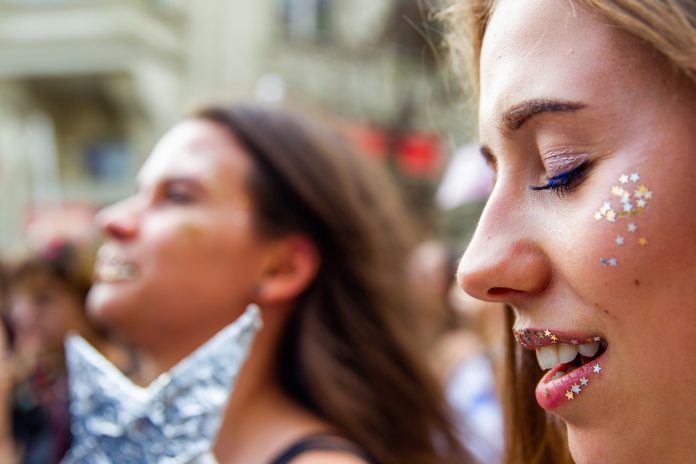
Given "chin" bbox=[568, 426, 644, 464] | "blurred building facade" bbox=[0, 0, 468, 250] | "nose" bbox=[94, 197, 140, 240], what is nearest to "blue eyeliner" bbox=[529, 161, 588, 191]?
"chin" bbox=[568, 426, 644, 464]

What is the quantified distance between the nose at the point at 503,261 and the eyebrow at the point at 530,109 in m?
0.10

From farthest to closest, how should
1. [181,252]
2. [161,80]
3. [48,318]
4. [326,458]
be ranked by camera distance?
[161,80] → [48,318] → [181,252] → [326,458]

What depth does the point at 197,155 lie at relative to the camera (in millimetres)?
1994

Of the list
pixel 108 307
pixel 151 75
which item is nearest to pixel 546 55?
pixel 108 307

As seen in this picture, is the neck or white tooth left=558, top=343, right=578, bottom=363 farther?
the neck

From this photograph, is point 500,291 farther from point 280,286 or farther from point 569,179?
point 280,286

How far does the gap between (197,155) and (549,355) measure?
4.10ft

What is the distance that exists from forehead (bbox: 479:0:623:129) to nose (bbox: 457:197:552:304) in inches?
5.1

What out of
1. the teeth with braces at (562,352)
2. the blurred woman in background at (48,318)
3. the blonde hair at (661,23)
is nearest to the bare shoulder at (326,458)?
the teeth with braces at (562,352)

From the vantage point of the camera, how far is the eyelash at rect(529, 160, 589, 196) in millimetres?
892

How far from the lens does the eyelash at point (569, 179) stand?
89cm

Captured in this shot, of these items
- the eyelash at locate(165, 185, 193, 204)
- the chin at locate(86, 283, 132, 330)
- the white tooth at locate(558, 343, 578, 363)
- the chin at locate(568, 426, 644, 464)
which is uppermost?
the white tooth at locate(558, 343, 578, 363)

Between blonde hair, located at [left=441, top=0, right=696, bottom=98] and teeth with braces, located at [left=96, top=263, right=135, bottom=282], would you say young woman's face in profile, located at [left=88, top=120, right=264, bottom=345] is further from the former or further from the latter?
blonde hair, located at [left=441, top=0, right=696, bottom=98]

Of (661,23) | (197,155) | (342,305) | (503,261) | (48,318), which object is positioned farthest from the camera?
(48,318)
